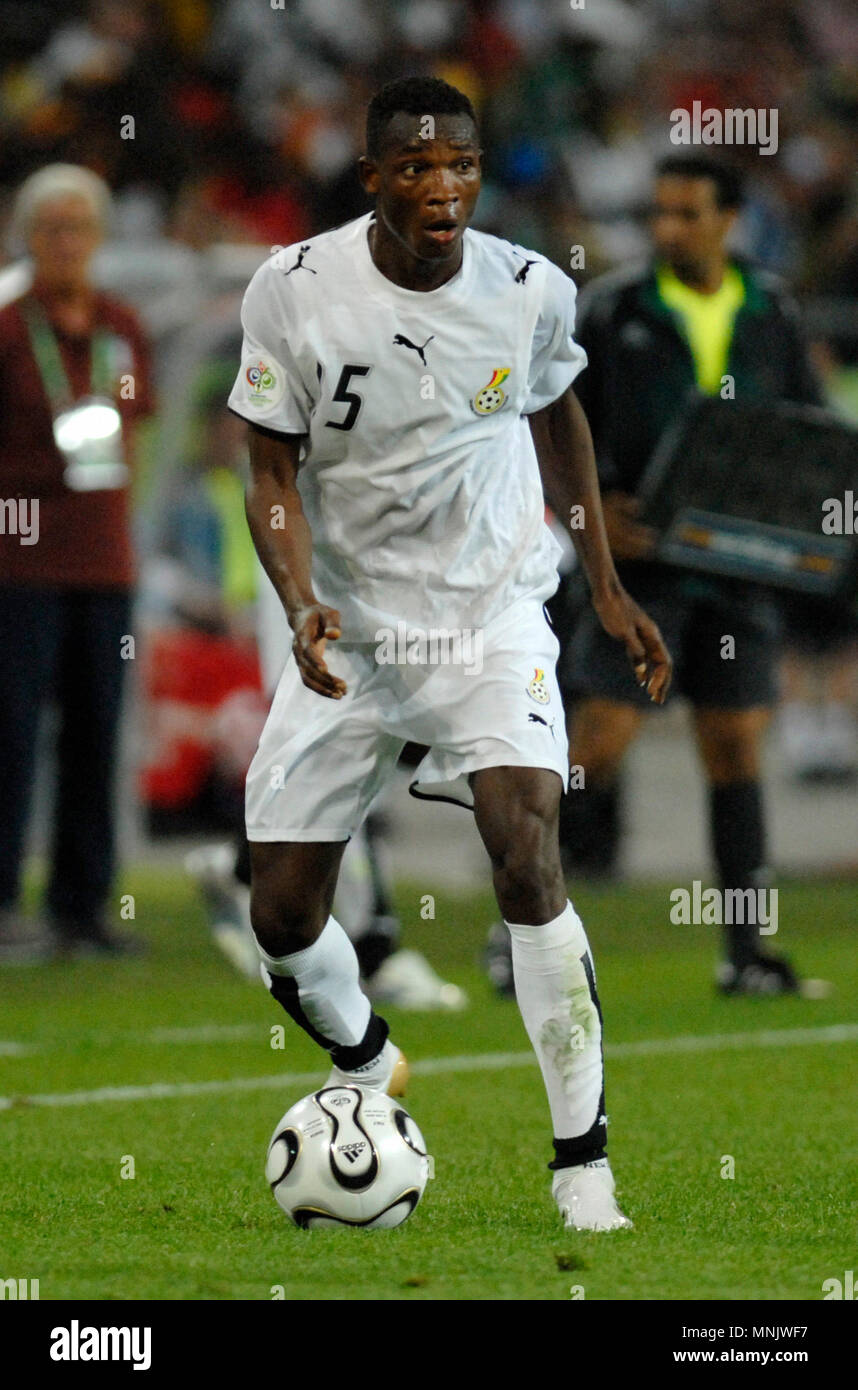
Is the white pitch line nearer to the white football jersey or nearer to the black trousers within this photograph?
the white football jersey

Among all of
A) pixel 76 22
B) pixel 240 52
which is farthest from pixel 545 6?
pixel 76 22

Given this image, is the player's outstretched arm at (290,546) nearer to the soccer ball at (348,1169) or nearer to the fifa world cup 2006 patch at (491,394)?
the fifa world cup 2006 patch at (491,394)

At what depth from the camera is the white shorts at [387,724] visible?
194 inches

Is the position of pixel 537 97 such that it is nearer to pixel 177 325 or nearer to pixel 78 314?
pixel 177 325

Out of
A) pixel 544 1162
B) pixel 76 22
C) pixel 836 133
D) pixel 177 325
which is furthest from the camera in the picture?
pixel 836 133

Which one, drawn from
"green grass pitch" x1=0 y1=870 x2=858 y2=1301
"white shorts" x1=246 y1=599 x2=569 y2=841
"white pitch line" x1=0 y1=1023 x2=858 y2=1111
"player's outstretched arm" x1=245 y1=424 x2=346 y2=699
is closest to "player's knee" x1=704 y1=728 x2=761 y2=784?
"green grass pitch" x1=0 y1=870 x2=858 y2=1301

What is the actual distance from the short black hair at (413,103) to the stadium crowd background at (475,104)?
317 inches

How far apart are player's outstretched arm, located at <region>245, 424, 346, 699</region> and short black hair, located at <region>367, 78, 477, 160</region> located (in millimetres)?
614

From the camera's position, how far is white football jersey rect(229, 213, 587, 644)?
16.4ft

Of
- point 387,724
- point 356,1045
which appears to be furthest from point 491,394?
point 356,1045

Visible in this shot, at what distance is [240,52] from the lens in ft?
59.2

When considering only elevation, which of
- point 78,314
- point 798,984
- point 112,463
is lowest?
point 798,984

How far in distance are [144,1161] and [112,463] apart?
436cm

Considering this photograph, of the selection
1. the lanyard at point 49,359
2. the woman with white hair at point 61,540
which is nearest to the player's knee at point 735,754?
the woman with white hair at point 61,540
